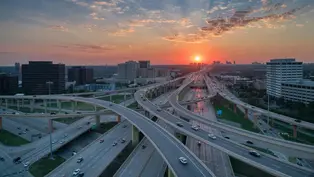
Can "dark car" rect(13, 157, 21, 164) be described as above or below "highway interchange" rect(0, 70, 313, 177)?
below

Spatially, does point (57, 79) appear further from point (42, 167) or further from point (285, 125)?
point (285, 125)

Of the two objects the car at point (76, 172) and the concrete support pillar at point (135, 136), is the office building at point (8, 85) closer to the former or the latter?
the concrete support pillar at point (135, 136)

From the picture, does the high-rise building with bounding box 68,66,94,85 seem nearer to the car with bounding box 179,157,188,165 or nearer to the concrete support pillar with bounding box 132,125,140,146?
the concrete support pillar with bounding box 132,125,140,146

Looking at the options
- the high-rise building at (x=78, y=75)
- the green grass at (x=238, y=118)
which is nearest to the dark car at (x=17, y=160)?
the green grass at (x=238, y=118)

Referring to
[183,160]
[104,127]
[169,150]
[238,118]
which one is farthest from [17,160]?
[238,118]

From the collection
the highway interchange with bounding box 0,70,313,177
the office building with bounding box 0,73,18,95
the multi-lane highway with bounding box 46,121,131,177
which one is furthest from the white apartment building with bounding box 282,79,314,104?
the office building with bounding box 0,73,18,95

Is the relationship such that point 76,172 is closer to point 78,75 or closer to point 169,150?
point 169,150

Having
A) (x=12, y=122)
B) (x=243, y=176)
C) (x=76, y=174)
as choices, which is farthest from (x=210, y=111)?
(x=12, y=122)

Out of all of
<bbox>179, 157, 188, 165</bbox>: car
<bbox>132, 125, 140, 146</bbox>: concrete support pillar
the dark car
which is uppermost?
<bbox>179, 157, 188, 165</bbox>: car
